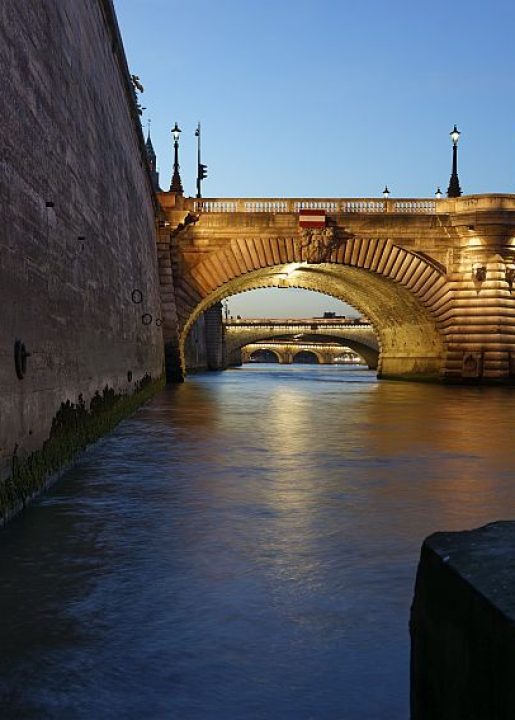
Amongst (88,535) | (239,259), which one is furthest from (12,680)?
(239,259)

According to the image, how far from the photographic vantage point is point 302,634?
3.79m

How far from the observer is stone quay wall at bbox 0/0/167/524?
280 inches

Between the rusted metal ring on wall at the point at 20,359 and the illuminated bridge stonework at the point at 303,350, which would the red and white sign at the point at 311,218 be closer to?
the rusted metal ring on wall at the point at 20,359

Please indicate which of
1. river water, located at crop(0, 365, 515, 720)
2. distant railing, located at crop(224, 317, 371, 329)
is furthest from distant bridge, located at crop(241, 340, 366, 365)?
river water, located at crop(0, 365, 515, 720)

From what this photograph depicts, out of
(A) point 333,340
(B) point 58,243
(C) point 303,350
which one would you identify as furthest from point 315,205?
(C) point 303,350

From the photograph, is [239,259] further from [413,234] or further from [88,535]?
[88,535]

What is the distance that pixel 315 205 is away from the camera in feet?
110

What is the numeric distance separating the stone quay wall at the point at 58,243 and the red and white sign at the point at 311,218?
1499 centimetres

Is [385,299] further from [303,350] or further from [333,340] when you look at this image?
[303,350]

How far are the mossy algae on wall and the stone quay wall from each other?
0.03 metres

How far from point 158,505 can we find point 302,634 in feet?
11.4

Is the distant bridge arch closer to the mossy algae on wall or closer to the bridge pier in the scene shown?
the mossy algae on wall

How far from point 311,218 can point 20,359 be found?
2672cm

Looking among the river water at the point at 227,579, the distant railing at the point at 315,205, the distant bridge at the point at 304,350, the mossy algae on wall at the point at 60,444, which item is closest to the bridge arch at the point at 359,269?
the distant railing at the point at 315,205
